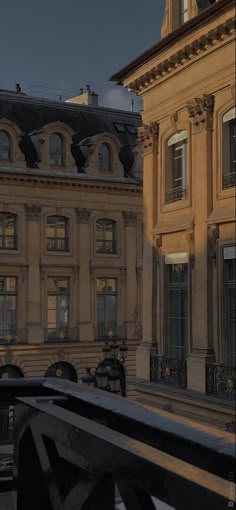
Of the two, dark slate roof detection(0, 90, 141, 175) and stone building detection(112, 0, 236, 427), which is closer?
stone building detection(112, 0, 236, 427)

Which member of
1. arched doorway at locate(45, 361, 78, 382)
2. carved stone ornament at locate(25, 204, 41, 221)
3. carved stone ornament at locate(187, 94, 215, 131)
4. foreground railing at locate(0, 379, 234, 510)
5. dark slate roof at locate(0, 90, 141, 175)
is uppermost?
dark slate roof at locate(0, 90, 141, 175)

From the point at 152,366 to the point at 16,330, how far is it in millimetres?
19170

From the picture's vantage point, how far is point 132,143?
41969 millimetres

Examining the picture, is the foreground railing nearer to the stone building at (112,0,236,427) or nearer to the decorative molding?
the stone building at (112,0,236,427)

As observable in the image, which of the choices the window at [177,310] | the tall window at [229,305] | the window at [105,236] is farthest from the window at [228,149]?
the window at [105,236]

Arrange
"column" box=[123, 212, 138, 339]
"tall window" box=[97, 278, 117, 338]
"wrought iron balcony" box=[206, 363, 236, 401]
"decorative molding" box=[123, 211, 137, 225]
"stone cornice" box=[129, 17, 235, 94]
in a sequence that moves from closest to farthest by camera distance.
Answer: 1. "wrought iron balcony" box=[206, 363, 236, 401]
2. "stone cornice" box=[129, 17, 235, 94]
3. "tall window" box=[97, 278, 117, 338]
4. "column" box=[123, 212, 138, 339]
5. "decorative molding" box=[123, 211, 137, 225]

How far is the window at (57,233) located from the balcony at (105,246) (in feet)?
6.13

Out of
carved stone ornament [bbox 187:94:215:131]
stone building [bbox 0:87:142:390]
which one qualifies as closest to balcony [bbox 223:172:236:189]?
carved stone ornament [bbox 187:94:215:131]

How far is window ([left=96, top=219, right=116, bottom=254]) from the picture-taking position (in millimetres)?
39469

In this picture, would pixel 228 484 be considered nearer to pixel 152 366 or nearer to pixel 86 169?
pixel 152 366

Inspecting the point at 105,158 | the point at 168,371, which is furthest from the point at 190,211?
the point at 105,158

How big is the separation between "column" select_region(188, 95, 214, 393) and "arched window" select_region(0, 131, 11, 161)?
2121cm

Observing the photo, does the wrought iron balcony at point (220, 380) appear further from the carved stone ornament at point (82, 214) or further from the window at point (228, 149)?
the carved stone ornament at point (82, 214)

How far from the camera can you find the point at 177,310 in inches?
712
